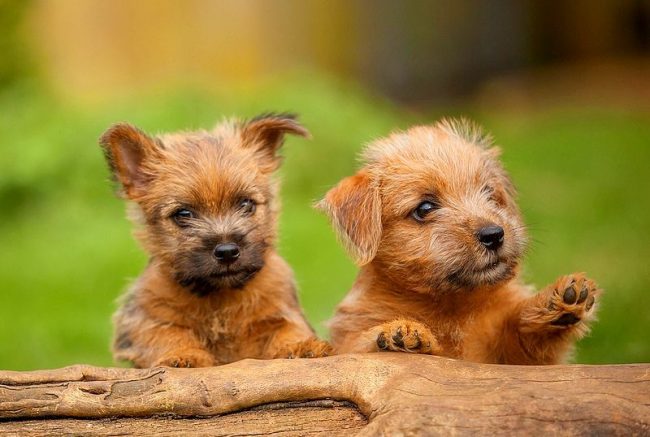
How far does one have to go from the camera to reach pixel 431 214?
6.07 m

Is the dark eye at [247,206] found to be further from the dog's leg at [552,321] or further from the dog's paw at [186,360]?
the dog's leg at [552,321]

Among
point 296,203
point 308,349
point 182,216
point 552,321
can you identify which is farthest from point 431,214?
point 296,203

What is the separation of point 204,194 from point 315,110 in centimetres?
1146

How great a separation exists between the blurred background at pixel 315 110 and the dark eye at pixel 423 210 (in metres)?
2.80

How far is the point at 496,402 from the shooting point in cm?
510

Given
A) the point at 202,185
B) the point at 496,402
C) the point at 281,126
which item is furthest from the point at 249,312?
the point at 496,402

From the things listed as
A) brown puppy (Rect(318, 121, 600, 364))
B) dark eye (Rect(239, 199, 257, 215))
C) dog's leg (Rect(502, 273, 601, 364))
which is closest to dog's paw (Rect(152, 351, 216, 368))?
brown puppy (Rect(318, 121, 600, 364))

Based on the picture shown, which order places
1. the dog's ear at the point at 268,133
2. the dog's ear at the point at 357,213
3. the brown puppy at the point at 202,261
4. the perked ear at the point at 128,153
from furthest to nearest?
1. the dog's ear at the point at 268,133
2. the perked ear at the point at 128,153
3. the brown puppy at the point at 202,261
4. the dog's ear at the point at 357,213

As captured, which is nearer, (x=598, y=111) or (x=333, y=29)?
(x=598, y=111)

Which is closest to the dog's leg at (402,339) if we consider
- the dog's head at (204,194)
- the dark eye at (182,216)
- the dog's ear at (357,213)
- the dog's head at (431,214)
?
the dog's head at (431,214)

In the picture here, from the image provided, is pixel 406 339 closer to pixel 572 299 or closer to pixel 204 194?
pixel 572 299

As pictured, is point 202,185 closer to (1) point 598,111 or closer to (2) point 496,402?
(2) point 496,402

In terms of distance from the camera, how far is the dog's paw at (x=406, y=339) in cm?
570

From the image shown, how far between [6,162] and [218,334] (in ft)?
34.2
